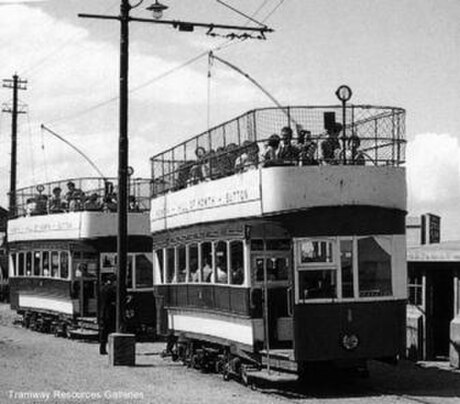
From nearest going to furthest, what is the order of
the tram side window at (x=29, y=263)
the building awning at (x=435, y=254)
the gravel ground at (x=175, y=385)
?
the gravel ground at (x=175, y=385) → the building awning at (x=435, y=254) → the tram side window at (x=29, y=263)

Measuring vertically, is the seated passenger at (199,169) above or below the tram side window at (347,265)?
above

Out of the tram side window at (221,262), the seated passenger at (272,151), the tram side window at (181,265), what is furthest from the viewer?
the tram side window at (181,265)

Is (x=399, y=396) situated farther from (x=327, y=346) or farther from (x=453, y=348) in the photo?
(x=453, y=348)

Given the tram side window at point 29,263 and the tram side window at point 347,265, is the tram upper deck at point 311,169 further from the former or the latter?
the tram side window at point 29,263

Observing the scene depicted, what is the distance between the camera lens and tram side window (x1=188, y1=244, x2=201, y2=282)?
678 inches

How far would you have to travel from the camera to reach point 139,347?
74.3 feet

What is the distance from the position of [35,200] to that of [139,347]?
26.5 feet

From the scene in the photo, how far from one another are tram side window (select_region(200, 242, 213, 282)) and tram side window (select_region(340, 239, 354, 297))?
3036mm

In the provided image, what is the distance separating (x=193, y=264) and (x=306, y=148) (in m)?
3.93

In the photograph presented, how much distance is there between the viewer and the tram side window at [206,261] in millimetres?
16547

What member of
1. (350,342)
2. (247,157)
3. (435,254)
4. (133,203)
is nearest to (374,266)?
(350,342)

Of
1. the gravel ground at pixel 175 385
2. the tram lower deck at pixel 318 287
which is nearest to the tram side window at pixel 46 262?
the gravel ground at pixel 175 385

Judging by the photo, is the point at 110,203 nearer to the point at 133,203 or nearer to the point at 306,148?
the point at 133,203

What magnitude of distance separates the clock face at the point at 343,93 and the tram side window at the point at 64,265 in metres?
12.2
